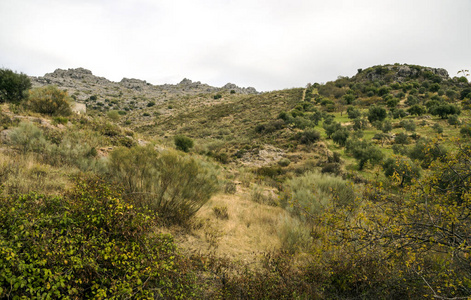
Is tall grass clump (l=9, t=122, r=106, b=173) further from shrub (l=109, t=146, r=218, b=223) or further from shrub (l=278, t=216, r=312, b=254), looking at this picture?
shrub (l=278, t=216, r=312, b=254)

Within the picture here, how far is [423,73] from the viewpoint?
52.8 m

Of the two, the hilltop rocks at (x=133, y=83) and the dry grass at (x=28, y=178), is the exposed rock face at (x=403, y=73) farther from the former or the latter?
the hilltop rocks at (x=133, y=83)

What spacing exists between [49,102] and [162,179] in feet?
41.2

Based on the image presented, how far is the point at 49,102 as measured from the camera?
41.6 ft

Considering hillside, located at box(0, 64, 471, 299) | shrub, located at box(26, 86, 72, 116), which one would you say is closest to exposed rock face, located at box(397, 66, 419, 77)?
hillside, located at box(0, 64, 471, 299)

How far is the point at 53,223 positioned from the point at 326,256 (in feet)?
15.1

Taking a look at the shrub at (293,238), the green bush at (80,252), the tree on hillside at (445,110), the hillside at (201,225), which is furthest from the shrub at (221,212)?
the tree on hillside at (445,110)

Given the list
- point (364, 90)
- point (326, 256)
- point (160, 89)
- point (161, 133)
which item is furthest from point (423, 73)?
point (160, 89)

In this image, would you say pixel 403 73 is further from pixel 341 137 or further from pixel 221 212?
pixel 221 212

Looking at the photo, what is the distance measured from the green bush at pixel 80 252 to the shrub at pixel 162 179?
1.94m

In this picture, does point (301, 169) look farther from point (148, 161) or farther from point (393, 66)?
point (393, 66)

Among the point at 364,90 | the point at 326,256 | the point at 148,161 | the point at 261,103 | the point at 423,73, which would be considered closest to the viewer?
the point at 326,256

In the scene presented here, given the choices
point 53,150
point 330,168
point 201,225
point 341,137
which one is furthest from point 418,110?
point 53,150

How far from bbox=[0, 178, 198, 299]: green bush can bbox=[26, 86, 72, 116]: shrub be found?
13.3 m
